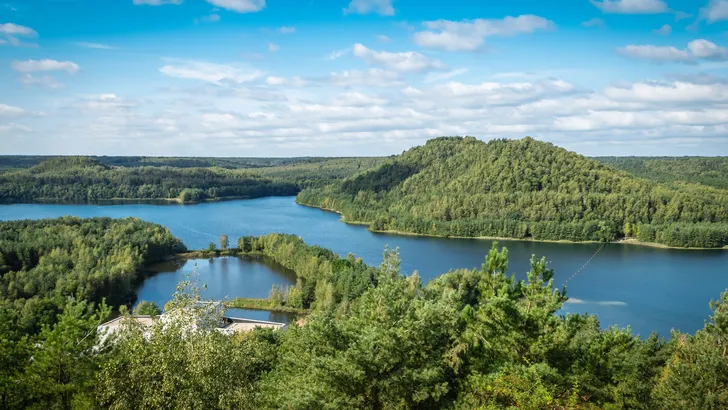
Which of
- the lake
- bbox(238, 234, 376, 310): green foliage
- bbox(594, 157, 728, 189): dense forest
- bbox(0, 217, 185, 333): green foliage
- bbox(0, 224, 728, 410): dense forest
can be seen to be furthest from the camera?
bbox(594, 157, 728, 189): dense forest

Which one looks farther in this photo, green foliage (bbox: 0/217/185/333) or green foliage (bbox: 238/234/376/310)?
green foliage (bbox: 0/217/185/333)

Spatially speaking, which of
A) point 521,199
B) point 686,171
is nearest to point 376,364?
point 521,199

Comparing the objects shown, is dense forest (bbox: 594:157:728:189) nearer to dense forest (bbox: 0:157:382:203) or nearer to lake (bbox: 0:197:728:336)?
lake (bbox: 0:197:728:336)

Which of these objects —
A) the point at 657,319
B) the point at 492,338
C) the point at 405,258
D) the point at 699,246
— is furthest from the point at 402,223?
the point at 492,338

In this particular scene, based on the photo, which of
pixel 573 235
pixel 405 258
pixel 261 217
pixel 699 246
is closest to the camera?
pixel 405 258

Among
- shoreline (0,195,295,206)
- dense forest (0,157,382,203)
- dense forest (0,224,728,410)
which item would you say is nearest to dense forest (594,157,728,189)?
dense forest (0,157,382,203)

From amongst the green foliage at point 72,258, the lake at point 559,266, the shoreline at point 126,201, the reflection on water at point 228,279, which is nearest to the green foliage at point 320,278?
the reflection on water at point 228,279

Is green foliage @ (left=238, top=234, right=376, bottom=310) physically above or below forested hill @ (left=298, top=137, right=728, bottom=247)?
below

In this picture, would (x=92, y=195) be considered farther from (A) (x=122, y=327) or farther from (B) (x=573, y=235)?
(A) (x=122, y=327)
